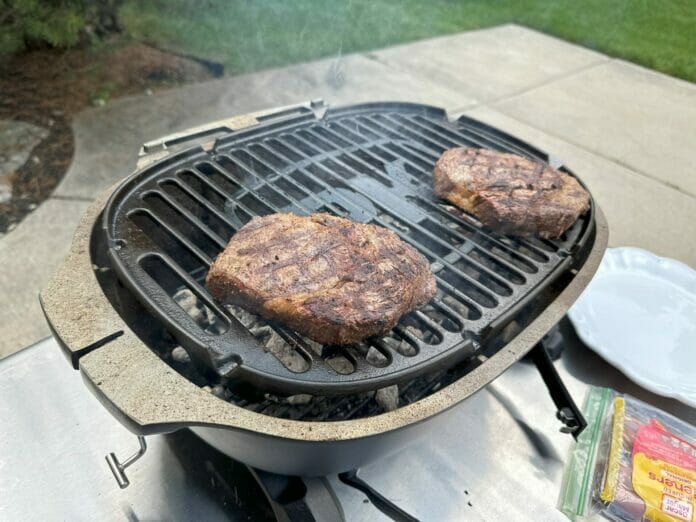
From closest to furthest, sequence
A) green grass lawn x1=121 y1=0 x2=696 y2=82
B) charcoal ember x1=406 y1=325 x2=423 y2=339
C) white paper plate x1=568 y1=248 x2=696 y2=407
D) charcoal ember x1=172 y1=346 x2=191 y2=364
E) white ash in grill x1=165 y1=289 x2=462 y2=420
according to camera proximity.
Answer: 1. white ash in grill x1=165 y1=289 x2=462 y2=420
2. charcoal ember x1=172 y1=346 x2=191 y2=364
3. charcoal ember x1=406 y1=325 x2=423 y2=339
4. white paper plate x1=568 y1=248 x2=696 y2=407
5. green grass lawn x1=121 y1=0 x2=696 y2=82

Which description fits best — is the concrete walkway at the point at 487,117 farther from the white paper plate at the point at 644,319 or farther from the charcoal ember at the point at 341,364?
the charcoal ember at the point at 341,364

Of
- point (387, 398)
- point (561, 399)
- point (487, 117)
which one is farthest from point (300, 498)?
point (487, 117)

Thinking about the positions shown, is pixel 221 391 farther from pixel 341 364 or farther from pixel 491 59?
pixel 491 59

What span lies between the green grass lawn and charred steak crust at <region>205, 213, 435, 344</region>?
4.42 m

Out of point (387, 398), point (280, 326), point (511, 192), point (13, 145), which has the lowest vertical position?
point (13, 145)

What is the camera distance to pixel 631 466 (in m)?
1.65

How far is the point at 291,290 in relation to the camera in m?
1.22

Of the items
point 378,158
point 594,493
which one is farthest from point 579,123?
point 594,493

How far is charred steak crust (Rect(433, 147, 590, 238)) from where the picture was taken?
167 centimetres

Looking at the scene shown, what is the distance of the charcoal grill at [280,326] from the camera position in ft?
3.48

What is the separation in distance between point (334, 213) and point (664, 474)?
137 centimetres

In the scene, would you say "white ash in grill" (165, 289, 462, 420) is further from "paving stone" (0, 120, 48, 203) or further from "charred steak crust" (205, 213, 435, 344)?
"paving stone" (0, 120, 48, 203)

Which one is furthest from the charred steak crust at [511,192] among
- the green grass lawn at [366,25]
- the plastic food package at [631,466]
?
the green grass lawn at [366,25]

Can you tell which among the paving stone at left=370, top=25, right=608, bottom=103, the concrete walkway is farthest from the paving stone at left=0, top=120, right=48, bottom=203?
the paving stone at left=370, top=25, right=608, bottom=103
